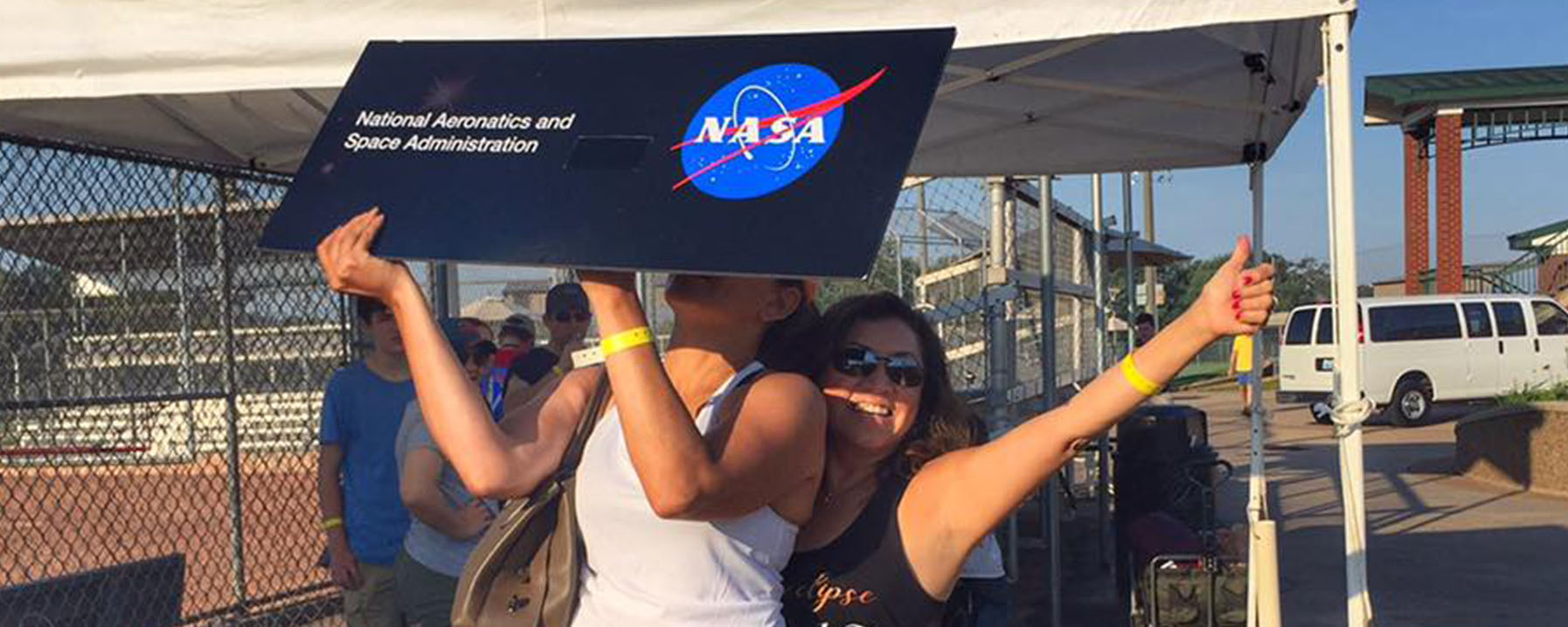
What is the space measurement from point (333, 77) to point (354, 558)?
1997 millimetres

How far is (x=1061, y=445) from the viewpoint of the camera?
6.73 feet

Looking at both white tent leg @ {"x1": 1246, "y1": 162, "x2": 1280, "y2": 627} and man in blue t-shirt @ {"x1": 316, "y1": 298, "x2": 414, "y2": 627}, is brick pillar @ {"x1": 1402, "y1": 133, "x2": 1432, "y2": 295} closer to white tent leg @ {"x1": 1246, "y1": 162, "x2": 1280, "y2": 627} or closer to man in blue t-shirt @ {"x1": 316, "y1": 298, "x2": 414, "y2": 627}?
white tent leg @ {"x1": 1246, "y1": 162, "x2": 1280, "y2": 627}

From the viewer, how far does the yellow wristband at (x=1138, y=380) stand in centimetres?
201

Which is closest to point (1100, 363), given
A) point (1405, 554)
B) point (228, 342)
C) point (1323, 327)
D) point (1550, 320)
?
point (1405, 554)

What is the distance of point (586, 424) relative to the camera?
2320 mm

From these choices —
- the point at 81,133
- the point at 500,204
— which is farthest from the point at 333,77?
the point at 81,133

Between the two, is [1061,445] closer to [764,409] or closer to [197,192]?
[764,409]

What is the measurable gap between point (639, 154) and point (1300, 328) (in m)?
21.7

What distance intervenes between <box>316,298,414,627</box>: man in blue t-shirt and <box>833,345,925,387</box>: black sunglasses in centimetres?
258

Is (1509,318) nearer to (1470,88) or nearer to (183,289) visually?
(1470,88)

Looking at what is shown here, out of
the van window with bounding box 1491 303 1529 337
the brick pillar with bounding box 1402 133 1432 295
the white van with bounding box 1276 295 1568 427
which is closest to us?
the white van with bounding box 1276 295 1568 427

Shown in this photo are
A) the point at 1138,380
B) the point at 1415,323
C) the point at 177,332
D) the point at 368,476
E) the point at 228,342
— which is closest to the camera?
the point at 1138,380

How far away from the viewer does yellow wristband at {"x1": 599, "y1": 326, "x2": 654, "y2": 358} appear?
1.92 meters

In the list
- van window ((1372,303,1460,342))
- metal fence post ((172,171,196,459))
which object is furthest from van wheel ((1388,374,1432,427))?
metal fence post ((172,171,196,459))
